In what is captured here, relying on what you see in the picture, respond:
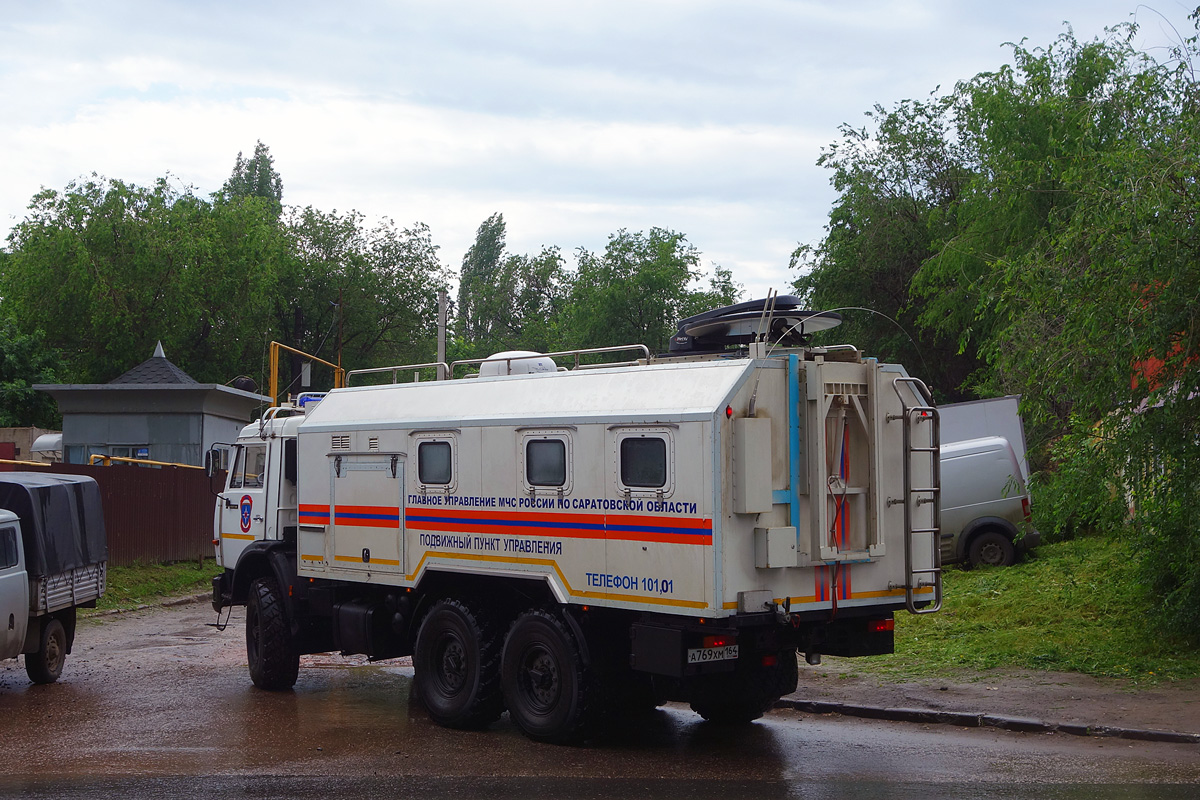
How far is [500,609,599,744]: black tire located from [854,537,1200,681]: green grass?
4624 millimetres

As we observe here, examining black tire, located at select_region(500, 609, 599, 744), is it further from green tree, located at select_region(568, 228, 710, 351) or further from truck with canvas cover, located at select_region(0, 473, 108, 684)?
green tree, located at select_region(568, 228, 710, 351)

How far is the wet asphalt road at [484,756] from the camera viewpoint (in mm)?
8000

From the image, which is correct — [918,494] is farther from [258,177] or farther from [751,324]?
[258,177]

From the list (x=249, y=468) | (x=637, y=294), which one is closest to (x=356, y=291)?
(x=637, y=294)

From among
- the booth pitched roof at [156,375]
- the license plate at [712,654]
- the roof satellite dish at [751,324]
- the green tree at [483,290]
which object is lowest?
the license plate at [712,654]

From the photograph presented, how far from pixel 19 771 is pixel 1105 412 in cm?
1064

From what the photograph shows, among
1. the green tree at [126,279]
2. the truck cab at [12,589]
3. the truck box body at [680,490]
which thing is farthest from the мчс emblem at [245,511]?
the green tree at [126,279]

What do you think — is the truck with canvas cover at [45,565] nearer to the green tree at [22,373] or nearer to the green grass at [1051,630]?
the green grass at [1051,630]

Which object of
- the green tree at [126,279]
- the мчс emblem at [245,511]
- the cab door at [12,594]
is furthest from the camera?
the green tree at [126,279]

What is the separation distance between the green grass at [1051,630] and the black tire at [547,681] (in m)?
4.62

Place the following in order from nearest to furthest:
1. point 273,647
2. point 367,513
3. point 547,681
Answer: point 547,681, point 367,513, point 273,647

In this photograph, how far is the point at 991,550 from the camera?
2111 centimetres

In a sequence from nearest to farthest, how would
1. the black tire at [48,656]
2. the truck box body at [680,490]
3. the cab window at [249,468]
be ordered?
the truck box body at [680,490] < the black tire at [48,656] < the cab window at [249,468]

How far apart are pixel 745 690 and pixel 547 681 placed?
5.60ft
